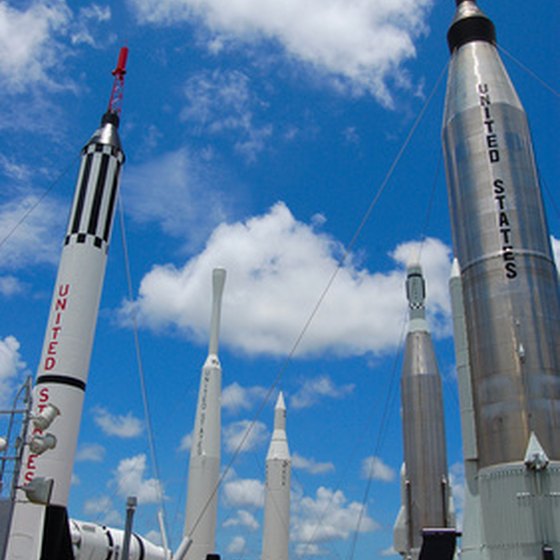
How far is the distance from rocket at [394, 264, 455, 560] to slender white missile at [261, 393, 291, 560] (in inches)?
323

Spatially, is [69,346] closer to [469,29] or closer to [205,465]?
[469,29]

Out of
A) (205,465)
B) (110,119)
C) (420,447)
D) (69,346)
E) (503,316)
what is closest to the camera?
(503,316)

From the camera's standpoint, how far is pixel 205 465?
87.1 feet

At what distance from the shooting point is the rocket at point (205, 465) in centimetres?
2614

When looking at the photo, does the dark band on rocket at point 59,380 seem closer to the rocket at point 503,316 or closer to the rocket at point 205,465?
the rocket at point 503,316

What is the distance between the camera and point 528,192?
530 inches

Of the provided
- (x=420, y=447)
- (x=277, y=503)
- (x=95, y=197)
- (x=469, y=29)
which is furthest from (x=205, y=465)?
(x=469, y=29)

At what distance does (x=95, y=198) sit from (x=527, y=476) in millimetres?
11811

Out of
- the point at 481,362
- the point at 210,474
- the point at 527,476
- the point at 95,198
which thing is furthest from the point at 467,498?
the point at 210,474

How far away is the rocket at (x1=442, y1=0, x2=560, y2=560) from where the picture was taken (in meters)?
11.5

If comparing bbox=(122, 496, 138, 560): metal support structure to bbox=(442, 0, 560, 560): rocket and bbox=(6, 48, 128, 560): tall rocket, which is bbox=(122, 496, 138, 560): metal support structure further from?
bbox=(442, 0, 560, 560): rocket

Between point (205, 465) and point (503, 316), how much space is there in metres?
17.3

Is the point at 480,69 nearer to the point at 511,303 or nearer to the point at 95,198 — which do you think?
the point at 511,303

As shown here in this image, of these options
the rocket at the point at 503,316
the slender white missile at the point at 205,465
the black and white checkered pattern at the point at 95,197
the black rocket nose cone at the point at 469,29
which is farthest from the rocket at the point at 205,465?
the black rocket nose cone at the point at 469,29
